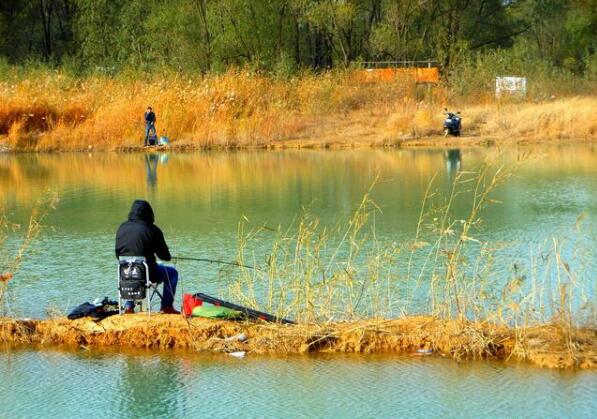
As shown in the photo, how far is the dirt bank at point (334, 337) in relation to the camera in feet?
25.4

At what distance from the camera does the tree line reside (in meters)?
41.0

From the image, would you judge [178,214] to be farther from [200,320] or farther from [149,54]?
[149,54]

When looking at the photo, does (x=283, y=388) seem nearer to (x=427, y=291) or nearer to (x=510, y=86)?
(x=427, y=291)

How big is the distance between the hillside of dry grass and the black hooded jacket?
20.3 meters

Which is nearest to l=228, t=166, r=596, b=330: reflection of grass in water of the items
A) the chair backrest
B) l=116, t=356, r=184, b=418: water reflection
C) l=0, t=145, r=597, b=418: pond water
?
l=0, t=145, r=597, b=418: pond water

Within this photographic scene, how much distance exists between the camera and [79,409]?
7.17 metres

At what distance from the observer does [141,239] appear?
27.5 feet

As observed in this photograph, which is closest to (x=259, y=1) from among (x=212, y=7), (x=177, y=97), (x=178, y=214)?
(x=212, y=7)

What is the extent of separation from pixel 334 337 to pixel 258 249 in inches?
166

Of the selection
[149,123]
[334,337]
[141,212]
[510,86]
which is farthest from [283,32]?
[334,337]

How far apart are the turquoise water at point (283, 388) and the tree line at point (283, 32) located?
2682cm

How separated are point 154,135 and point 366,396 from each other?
909 inches

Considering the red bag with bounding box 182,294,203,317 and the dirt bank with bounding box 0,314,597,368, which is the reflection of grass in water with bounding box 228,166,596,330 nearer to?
the dirt bank with bounding box 0,314,597,368

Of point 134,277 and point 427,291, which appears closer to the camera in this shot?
point 134,277
